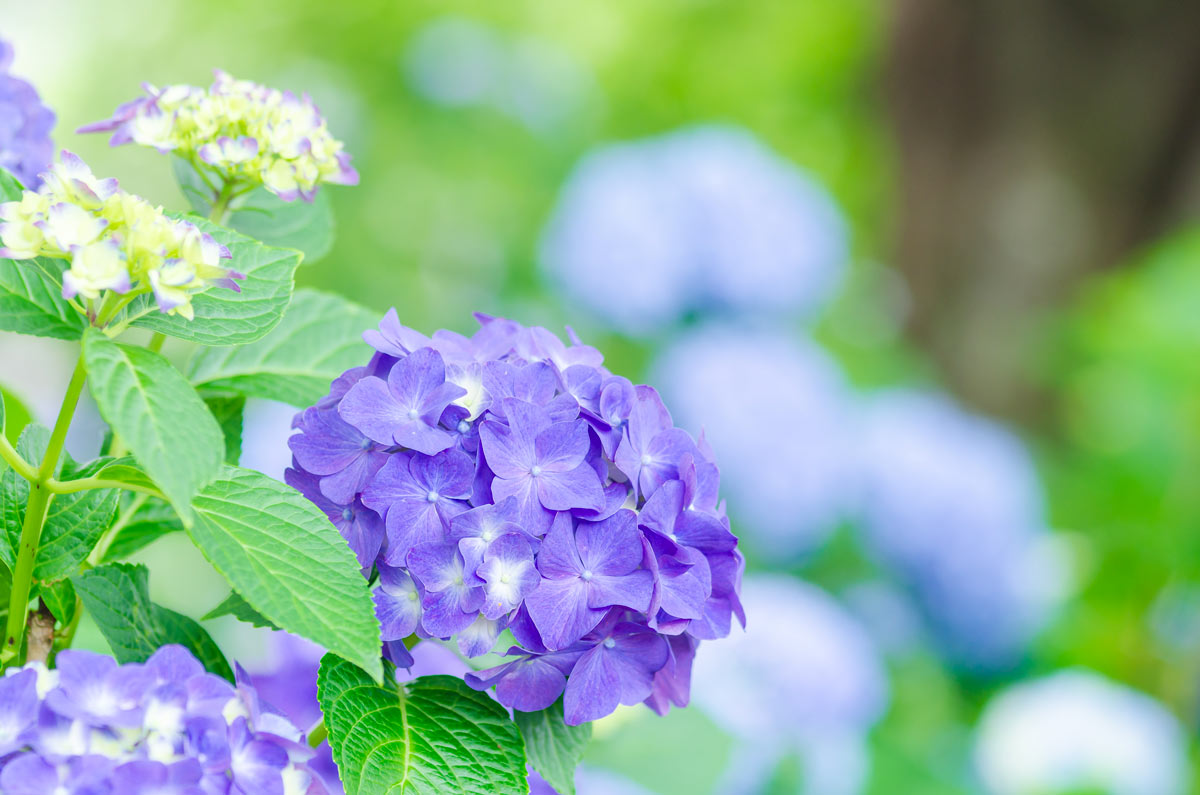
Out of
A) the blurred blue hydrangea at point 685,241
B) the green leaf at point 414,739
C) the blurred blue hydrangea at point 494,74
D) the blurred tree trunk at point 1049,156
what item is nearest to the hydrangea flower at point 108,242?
the green leaf at point 414,739

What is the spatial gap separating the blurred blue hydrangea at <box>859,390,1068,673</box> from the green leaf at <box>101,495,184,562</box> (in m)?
0.99

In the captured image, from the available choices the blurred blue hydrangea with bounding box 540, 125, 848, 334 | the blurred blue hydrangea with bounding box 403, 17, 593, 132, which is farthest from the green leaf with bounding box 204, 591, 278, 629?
the blurred blue hydrangea with bounding box 403, 17, 593, 132

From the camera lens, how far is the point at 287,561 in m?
0.24

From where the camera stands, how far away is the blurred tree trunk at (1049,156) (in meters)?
1.85

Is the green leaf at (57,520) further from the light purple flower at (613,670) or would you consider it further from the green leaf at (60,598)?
the light purple flower at (613,670)

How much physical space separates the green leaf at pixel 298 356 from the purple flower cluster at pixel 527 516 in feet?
0.19

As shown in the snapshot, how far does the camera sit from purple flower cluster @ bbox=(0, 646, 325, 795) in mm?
219

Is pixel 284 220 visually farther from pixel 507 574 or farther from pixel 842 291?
pixel 842 291

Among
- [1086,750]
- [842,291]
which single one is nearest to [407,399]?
[1086,750]

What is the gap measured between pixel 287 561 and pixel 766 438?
97 cm

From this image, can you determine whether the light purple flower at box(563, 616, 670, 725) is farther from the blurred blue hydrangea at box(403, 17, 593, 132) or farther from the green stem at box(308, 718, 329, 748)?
the blurred blue hydrangea at box(403, 17, 593, 132)

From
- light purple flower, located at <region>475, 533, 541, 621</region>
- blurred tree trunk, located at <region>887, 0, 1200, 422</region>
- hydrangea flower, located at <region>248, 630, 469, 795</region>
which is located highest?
blurred tree trunk, located at <region>887, 0, 1200, 422</region>

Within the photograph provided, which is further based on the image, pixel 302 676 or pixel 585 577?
pixel 302 676

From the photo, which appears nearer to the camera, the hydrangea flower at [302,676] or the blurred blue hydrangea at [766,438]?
the hydrangea flower at [302,676]
